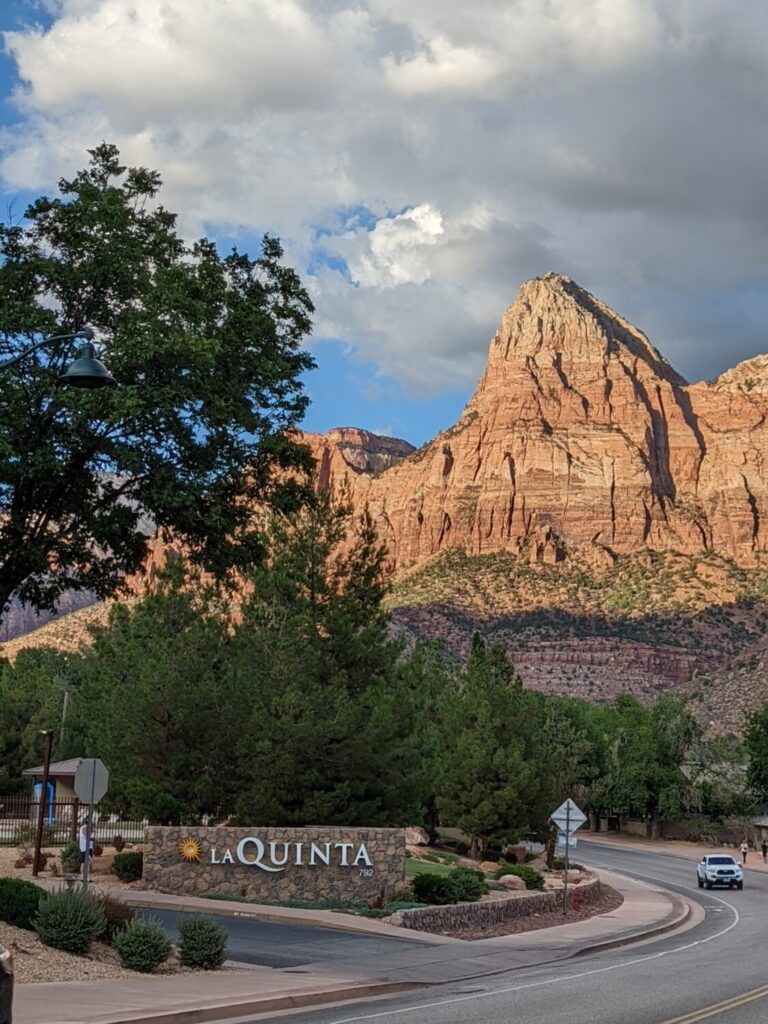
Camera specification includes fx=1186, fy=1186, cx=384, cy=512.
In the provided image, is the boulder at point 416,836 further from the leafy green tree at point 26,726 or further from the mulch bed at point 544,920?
the leafy green tree at point 26,726

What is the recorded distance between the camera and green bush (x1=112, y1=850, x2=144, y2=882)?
32312mm

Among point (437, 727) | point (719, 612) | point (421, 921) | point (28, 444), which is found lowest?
point (421, 921)

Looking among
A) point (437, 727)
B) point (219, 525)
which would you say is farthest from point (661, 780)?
point (219, 525)

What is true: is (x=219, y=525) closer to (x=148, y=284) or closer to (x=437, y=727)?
(x=148, y=284)

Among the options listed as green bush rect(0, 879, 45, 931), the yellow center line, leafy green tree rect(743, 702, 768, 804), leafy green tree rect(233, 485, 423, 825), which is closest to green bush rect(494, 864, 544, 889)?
leafy green tree rect(233, 485, 423, 825)

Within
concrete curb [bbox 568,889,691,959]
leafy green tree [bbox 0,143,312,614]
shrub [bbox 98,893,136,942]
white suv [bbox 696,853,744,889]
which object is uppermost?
leafy green tree [bbox 0,143,312,614]

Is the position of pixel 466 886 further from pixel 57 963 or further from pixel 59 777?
pixel 59 777

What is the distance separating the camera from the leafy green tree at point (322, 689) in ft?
111

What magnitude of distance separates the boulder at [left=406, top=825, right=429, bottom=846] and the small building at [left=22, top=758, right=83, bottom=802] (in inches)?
618

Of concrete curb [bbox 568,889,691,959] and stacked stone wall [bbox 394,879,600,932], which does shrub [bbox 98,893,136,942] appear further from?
concrete curb [bbox 568,889,691,959]

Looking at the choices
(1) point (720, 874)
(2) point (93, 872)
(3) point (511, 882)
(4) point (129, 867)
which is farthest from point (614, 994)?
(1) point (720, 874)

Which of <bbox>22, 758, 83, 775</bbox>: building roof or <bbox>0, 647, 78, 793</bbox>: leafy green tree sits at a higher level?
<bbox>0, 647, 78, 793</bbox>: leafy green tree

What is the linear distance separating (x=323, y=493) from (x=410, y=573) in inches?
6099

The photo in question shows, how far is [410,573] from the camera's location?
635 ft
